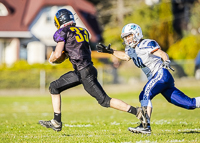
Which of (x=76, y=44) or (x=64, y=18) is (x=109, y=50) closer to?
(x=76, y=44)

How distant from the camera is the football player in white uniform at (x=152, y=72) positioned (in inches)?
241

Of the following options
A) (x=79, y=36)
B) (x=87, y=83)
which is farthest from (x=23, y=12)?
(x=87, y=83)

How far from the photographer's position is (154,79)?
6.17 meters

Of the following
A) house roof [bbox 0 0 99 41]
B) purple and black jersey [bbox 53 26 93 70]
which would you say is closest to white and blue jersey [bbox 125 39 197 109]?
purple and black jersey [bbox 53 26 93 70]

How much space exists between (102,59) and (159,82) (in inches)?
1083

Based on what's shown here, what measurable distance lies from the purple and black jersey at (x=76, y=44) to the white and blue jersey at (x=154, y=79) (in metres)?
0.87

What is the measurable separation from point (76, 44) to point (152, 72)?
1350 millimetres

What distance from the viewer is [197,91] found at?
20.7 metres

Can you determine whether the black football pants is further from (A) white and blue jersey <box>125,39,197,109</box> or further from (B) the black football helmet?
(B) the black football helmet

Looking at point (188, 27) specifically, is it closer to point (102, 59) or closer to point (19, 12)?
point (102, 59)

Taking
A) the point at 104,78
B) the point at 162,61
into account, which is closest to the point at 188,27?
the point at 104,78

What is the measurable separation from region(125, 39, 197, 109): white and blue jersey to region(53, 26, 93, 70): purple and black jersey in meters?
0.87

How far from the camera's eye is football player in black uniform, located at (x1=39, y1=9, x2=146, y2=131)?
6.04 m

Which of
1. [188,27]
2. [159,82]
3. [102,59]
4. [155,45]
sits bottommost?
[102,59]
